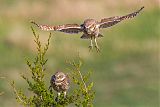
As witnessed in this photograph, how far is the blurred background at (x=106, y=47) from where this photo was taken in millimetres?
74000

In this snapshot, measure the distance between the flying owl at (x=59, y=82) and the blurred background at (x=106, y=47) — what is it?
136 ft

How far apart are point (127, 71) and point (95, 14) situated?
18.5 feet

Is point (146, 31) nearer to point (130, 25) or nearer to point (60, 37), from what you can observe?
point (130, 25)

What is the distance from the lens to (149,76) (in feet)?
254

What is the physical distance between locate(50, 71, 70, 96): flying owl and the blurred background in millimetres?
41464

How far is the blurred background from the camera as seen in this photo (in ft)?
→ 243

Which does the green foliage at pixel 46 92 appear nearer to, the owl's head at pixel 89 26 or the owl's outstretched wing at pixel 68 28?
the owl's outstretched wing at pixel 68 28

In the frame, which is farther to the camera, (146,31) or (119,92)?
(146,31)

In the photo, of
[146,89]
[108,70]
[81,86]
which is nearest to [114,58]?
[108,70]

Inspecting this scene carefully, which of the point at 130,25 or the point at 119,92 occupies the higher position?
the point at 130,25

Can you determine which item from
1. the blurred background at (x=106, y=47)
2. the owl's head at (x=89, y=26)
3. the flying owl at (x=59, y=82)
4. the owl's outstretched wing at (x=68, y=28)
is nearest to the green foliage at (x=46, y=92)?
the flying owl at (x=59, y=82)

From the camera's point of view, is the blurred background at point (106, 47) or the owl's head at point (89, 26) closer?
the owl's head at point (89, 26)

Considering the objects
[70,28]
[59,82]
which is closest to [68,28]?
[70,28]

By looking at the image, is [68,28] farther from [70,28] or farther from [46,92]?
[46,92]
